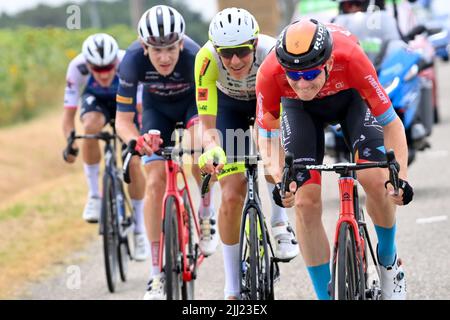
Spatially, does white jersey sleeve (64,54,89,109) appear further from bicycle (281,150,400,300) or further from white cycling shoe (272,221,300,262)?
bicycle (281,150,400,300)

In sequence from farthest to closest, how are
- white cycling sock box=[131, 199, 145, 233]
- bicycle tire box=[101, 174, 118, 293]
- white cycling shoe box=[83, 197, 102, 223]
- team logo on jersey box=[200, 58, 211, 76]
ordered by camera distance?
white cycling shoe box=[83, 197, 102, 223], white cycling sock box=[131, 199, 145, 233], bicycle tire box=[101, 174, 118, 293], team logo on jersey box=[200, 58, 211, 76]

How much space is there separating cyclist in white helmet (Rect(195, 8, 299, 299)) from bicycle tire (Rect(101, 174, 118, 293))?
186 cm

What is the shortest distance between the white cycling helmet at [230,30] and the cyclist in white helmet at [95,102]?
2.55 metres

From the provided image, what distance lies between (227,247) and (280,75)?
1.52 m

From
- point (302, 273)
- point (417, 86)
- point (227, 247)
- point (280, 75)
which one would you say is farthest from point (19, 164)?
point (280, 75)


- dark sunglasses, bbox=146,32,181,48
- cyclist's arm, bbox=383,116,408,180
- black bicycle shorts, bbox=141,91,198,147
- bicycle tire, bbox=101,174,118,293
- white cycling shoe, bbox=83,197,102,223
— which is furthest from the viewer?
white cycling shoe, bbox=83,197,102,223

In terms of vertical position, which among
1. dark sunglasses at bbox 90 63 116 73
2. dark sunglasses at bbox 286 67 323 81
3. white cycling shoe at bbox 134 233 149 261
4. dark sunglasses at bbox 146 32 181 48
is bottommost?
white cycling shoe at bbox 134 233 149 261

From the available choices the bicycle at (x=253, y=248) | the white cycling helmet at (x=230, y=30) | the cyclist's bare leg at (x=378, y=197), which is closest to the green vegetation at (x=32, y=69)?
the white cycling helmet at (x=230, y=30)

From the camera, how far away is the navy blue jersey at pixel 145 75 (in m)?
8.18

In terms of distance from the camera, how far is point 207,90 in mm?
7281

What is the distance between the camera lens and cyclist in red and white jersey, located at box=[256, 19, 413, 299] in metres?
6.03

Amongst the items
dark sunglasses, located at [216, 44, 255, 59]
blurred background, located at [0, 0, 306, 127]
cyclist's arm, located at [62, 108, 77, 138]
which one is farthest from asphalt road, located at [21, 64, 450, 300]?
blurred background, located at [0, 0, 306, 127]

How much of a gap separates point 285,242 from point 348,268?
1.74m
